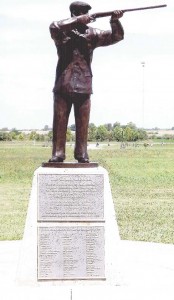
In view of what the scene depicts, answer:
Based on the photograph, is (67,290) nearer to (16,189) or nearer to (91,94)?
(91,94)

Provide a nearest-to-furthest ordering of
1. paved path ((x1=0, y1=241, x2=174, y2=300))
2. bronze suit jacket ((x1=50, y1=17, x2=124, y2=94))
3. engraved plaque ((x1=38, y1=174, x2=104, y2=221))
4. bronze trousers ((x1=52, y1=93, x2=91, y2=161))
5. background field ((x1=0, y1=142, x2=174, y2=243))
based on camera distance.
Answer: paved path ((x1=0, y1=241, x2=174, y2=300)), engraved plaque ((x1=38, y1=174, x2=104, y2=221)), bronze suit jacket ((x1=50, y1=17, x2=124, y2=94)), bronze trousers ((x1=52, y1=93, x2=91, y2=161)), background field ((x1=0, y1=142, x2=174, y2=243))

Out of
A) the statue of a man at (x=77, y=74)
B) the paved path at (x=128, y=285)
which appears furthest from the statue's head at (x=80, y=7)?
the paved path at (x=128, y=285)

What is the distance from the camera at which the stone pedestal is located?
27.0 feet

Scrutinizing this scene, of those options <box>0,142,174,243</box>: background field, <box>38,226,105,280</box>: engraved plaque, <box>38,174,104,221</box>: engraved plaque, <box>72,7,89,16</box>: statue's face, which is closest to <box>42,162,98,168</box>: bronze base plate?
<box>38,174,104,221</box>: engraved plaque

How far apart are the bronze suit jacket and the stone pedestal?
3.64ft

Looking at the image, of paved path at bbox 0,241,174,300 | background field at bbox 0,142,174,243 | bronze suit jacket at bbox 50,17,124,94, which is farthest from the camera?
background field at bbox 0,142,174,243

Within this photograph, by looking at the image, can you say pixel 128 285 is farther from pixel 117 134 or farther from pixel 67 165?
pixel 117 134

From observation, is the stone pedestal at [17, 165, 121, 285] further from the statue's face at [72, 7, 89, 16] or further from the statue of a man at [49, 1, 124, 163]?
the statue's face at [72, 7, 89, 16]

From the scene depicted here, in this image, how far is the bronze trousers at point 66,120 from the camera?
8.48 m

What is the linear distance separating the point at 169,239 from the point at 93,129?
433ft

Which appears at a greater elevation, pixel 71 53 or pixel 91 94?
pixel 71 53

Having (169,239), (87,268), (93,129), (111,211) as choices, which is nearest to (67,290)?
(87,268)

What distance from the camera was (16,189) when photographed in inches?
912

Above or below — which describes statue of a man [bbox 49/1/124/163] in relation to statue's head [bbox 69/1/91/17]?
below
